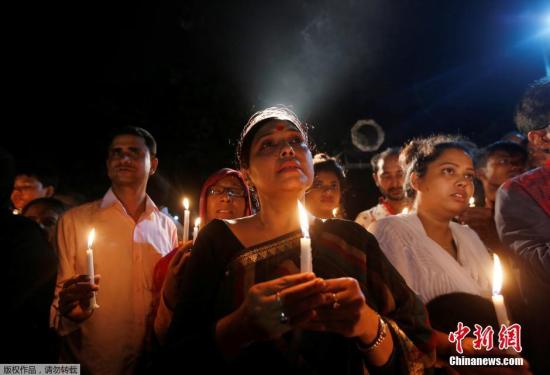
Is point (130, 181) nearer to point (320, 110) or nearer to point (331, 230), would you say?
point (331, 230)

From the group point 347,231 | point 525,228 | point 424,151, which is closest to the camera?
point 347,231

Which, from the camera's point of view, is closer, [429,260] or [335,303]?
[335,303]

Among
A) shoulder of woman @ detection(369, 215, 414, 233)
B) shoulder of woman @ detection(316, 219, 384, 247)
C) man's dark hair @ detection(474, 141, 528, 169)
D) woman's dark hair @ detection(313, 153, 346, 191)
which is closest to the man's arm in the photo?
shoulder of woman @ detection(369, 215, 414, 233)

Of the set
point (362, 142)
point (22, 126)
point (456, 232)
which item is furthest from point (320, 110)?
point (456, 232)

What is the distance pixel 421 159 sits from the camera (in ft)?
10.4

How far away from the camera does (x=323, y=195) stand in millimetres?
4176

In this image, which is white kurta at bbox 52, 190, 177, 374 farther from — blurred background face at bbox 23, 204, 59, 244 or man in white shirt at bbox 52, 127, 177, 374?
blurred background face at bbox 23, 204, 59, 244

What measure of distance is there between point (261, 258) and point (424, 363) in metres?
0.88

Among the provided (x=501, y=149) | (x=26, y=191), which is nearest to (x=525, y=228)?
(x=501, y=149)

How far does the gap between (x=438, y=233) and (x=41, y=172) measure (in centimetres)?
635

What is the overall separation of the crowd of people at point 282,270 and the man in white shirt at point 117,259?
0.01 metres

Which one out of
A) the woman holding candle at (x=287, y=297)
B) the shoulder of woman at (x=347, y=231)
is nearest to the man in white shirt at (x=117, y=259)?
the woman holding candle at (x=287, y=297)

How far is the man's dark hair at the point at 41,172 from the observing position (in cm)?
613

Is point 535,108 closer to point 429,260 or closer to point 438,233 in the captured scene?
point 438,233
